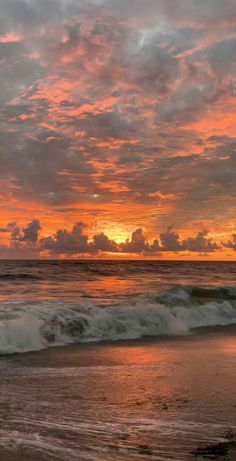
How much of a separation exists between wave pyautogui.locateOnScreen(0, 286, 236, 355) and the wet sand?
55.0 inches

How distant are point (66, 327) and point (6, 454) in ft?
28.2

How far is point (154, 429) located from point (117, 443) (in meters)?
0.65

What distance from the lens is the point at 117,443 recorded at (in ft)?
15.3

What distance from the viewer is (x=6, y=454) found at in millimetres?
4363

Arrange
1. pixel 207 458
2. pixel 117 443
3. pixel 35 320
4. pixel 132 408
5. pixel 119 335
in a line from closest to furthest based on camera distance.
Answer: pixel 207 458
pixel 117 443
pixel 132 408
pixel 35 320
pixel 119 335

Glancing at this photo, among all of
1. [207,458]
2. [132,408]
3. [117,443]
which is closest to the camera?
[207,458]

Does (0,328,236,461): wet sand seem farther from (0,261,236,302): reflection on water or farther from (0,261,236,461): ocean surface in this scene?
(0,261,236,302): reflection on water

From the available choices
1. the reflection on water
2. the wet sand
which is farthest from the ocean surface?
the reflection on water

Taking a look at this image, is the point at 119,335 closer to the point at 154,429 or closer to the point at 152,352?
the point at 152,352

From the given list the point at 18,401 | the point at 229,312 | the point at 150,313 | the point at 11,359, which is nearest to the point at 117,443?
the point at 18,401

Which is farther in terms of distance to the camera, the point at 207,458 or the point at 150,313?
the point at 150,313

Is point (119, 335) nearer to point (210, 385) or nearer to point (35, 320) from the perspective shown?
point (35, 320)

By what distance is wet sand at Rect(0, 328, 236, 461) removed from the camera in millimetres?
4590

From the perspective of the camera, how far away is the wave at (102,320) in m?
11.6
